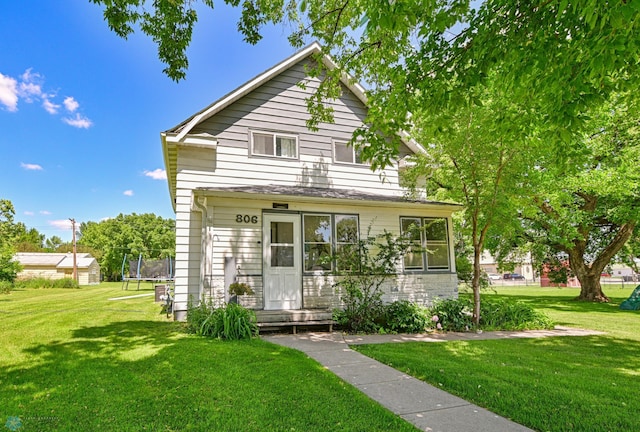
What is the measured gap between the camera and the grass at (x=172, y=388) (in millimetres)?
3162

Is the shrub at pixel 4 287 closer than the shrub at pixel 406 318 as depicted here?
No

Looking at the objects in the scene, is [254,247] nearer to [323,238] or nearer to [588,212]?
[323,238]

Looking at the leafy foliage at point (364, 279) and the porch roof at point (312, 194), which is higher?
the porch roof at point (312, 194)

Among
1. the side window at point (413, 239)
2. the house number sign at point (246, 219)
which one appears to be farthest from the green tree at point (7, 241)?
the side window at point (413, 239)

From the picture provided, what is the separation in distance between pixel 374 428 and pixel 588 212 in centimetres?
1864

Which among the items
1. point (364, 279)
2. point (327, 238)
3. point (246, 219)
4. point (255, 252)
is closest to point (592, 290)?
point (364, 279)

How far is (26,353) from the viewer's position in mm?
5461

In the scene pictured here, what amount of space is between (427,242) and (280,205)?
473cm

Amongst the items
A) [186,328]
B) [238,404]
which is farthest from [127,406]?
[186,328]

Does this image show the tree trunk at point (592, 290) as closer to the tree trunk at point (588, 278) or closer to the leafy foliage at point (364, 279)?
the tree trunk at point (588, 278)

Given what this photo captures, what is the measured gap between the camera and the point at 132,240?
4400 cm

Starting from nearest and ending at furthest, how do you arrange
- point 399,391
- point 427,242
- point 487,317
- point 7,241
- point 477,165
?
point 399,391 < point 477,165 < point 487,317 < point 427,242 < point 7,241

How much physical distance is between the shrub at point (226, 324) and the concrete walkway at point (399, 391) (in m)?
0.61

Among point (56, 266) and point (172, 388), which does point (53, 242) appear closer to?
point (56, 266)
